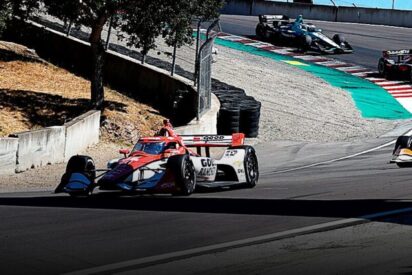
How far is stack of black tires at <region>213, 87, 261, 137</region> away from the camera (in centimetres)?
2428

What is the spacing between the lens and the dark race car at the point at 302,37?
42.6 meters

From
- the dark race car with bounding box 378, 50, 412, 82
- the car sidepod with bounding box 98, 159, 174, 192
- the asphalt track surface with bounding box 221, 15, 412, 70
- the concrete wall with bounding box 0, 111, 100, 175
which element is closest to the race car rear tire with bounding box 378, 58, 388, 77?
the dark race car with bounding box 378, 50, 412, 82

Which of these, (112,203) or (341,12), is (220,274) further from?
(341,12)

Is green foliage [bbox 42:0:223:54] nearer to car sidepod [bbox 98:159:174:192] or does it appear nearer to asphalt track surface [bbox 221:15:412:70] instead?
car sidepod [bbox 98:159:174:192]

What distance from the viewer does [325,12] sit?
5844 cm

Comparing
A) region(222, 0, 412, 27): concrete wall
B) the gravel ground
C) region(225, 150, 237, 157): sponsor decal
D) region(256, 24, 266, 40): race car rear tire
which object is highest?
region(222, 0, 412, 27): concrete wall

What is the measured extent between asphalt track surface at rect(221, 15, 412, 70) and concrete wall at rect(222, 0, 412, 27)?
53.2 inches

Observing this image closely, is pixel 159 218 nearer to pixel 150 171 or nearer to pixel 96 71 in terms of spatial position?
pixel 150 171

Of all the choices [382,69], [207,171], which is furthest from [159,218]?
[382,69]

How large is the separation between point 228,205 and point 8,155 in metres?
6.89

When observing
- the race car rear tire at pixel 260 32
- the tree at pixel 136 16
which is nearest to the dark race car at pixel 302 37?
the race car rear tire at pixel 260 32

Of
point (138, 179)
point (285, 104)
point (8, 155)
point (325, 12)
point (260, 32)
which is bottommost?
point (285, 104)

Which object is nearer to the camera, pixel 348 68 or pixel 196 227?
pixel 196 227

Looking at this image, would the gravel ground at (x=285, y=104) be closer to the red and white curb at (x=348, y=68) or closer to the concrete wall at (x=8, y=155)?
the concrete wall at (x=8, y=155)
